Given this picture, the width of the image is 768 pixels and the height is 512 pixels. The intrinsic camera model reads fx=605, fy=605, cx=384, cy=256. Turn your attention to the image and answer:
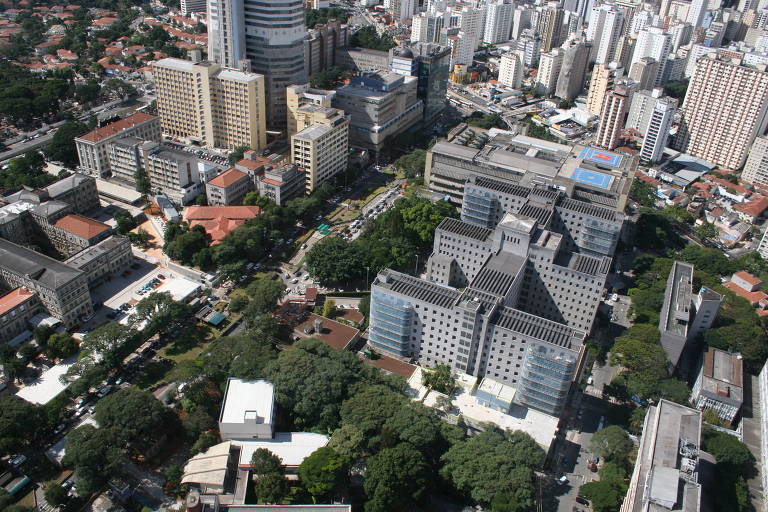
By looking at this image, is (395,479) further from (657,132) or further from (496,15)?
(496,15)

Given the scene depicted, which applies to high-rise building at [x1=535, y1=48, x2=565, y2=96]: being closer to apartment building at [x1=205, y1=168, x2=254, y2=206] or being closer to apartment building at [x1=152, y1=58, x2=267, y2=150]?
apartment building at [x1=152, y1=58, x2=267, y2=150]

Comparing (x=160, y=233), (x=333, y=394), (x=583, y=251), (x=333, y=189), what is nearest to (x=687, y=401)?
(x=583, y=251)

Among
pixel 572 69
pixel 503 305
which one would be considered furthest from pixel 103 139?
pixel 572 69

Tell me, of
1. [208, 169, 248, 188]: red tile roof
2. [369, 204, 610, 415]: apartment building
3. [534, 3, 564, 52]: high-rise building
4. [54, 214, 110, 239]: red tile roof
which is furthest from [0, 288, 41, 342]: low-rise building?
[534, 3, 564, 52]: high-rise building

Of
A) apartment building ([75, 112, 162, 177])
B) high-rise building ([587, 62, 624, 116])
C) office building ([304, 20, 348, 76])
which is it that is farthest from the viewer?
office building ([304, 20, 348, 76])

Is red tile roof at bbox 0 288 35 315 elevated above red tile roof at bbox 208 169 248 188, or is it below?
below

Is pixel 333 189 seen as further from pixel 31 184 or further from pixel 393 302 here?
pixel 31 184
